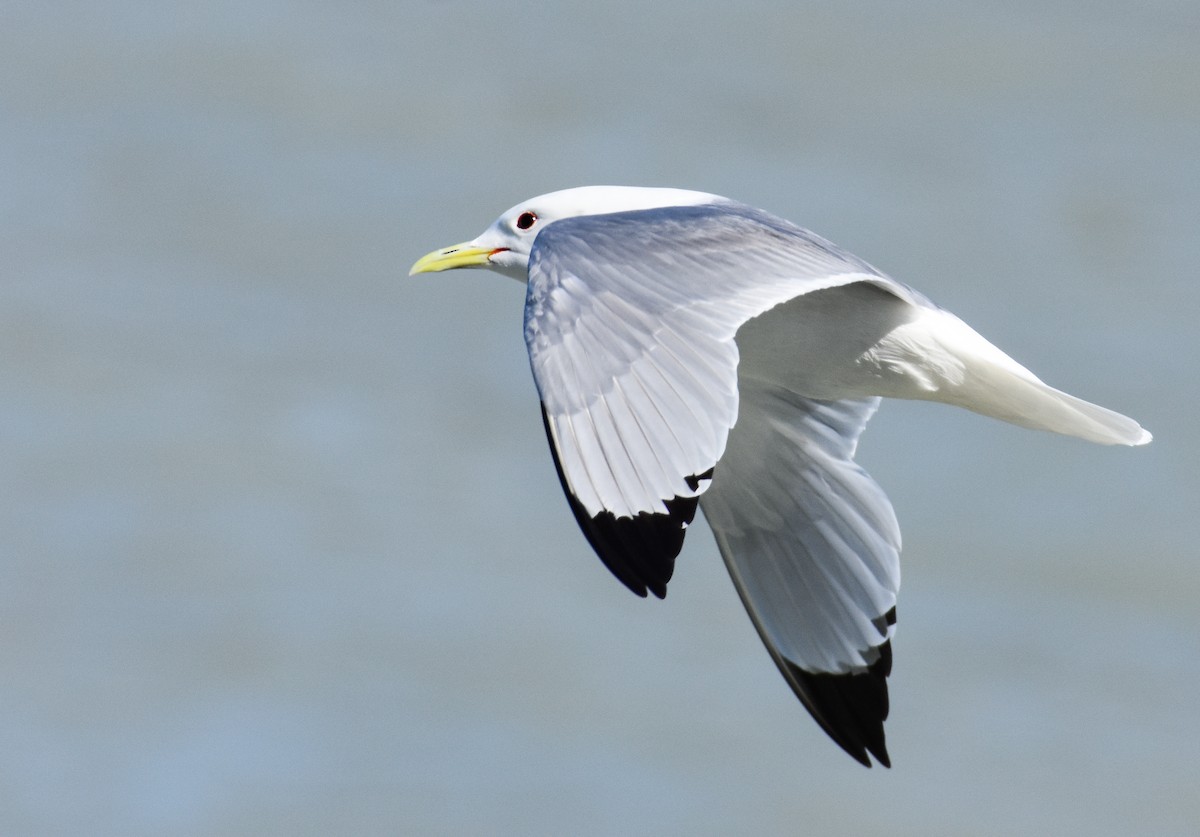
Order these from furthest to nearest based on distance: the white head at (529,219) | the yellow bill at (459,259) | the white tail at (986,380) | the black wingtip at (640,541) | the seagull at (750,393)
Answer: the yellow bill at (459,259) < the white head at (529,219) < the white tail at (986,380) < the seagull at (750,393) < the black wingtip at (640,541)

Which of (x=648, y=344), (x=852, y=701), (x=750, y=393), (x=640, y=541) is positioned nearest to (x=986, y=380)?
(x=750, y=393)

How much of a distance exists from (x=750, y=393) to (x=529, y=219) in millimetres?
659

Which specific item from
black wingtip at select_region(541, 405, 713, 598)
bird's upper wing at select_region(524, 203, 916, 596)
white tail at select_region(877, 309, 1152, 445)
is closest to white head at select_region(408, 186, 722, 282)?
bird's upper wing at select_region(524, 203, 916, 596)

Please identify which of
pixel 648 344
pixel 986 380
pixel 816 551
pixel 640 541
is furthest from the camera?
pixel 816 551

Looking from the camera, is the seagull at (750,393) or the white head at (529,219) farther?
the white head at (529,219)

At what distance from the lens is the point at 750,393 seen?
487cm

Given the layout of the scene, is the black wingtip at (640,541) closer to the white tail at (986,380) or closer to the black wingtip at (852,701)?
the white tail at (986,380)

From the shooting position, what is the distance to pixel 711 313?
3.66 meters

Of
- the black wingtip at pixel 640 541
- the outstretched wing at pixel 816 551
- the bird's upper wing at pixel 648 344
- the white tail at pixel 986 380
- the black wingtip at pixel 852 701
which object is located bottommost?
the black wingtip at pixel 852 701

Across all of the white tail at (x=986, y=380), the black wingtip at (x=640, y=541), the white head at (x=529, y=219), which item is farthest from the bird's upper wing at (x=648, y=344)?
the white head at (x=529, y=219)

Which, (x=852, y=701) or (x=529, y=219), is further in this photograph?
(x=852, y=701)

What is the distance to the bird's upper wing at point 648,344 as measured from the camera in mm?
3273

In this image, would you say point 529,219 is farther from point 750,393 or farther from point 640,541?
point 640,541

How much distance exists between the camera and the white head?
453 cm
